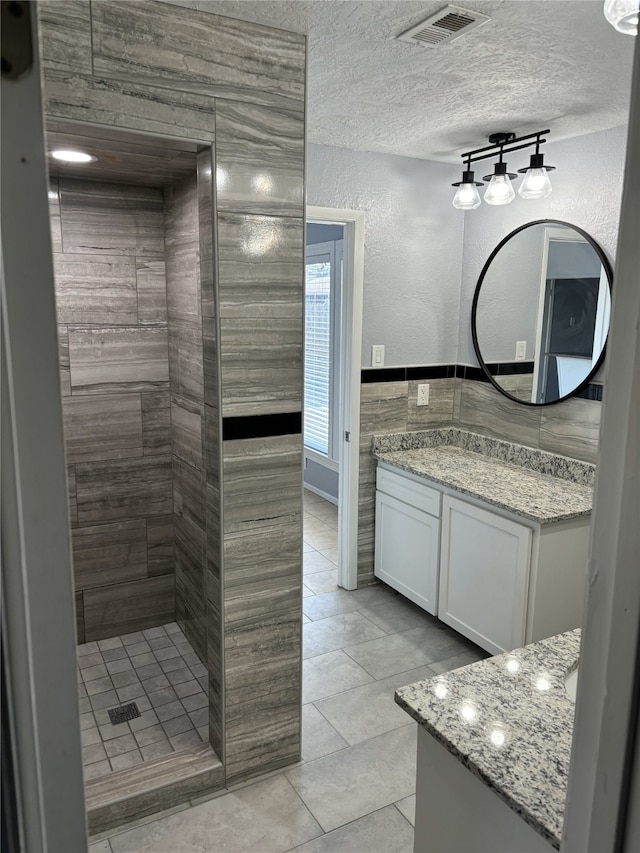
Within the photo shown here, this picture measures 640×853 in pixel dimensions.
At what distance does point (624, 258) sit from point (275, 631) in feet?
6.41

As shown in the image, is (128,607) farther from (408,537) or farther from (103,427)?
(408,537)

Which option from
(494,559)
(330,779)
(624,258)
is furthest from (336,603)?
(624,258)

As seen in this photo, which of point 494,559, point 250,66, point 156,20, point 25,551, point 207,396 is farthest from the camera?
point 494,559

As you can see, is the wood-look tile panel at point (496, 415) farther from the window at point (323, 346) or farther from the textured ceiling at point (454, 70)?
the window at point (323, 346)

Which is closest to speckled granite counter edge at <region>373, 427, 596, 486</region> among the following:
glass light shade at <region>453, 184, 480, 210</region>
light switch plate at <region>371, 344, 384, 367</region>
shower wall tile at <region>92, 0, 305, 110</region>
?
light switch plate at <region>371, 344, 384, 367</region>

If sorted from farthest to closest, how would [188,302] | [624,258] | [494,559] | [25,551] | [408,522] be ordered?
[408,522] < [494,559] < [188,302] < [624,258] < [25,551]

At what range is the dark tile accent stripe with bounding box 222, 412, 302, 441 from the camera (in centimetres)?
206

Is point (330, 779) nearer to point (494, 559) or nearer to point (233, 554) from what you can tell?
point (233, 554)

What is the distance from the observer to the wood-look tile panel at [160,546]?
10.5 feet

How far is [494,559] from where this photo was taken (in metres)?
2.95

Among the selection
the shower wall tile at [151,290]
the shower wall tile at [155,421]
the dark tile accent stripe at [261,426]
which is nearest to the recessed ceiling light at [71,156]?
the shower wall tile at [151,290]

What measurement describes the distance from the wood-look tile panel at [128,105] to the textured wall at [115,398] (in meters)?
1.12

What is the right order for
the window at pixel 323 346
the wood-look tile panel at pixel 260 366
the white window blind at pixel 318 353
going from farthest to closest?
the white window blind at pixel 318 353 < the window at pixel 323 346 < the wood-look tile panel at pixel 260 366

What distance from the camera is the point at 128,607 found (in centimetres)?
320
